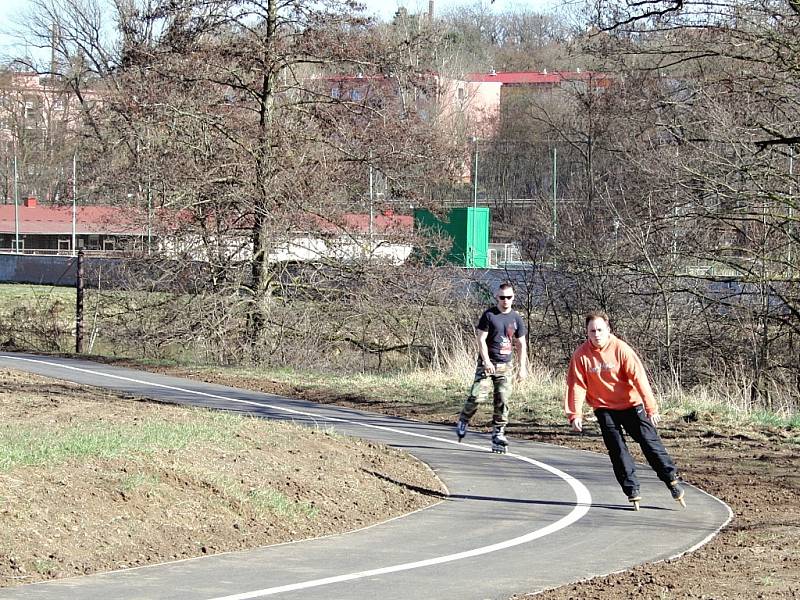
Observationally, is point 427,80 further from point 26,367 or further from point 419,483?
point 419,483

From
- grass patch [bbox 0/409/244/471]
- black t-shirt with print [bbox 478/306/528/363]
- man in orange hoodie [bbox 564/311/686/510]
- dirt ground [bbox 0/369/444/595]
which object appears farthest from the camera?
black t-shirt with print [bbox 478/306/528/363]

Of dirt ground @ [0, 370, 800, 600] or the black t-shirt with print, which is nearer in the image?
dirt ground @ [0, 370, 800, 600]

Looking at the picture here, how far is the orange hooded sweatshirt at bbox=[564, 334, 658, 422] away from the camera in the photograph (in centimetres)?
1045

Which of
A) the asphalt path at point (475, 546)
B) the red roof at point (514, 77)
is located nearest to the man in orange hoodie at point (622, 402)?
the asphalt path at point (475, 546)

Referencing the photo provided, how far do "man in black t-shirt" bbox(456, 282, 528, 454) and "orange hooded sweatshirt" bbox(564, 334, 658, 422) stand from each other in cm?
292

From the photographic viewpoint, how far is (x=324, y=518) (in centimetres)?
1006

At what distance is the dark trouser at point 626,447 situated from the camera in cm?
1044

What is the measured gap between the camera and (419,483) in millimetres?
11820

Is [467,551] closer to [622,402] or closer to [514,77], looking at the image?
[622,402]

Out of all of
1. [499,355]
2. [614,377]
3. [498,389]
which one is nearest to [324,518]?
[614,377]

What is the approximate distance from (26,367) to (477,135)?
56196 millimetres

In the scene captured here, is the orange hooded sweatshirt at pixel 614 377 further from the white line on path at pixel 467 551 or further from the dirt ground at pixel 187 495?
the dirt ground at pixel 187 495

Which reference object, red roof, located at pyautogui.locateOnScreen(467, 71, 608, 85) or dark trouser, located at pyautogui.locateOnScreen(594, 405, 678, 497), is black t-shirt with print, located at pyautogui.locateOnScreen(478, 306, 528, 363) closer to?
dark trouser, located at pyautogui.locateOnScreen(594, 405, 678, 497)

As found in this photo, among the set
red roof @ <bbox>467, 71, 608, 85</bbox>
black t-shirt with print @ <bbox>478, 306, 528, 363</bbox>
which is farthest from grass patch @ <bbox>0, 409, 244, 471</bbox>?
red roof @ <bbox>467, 71, 608, 85</bbox>
